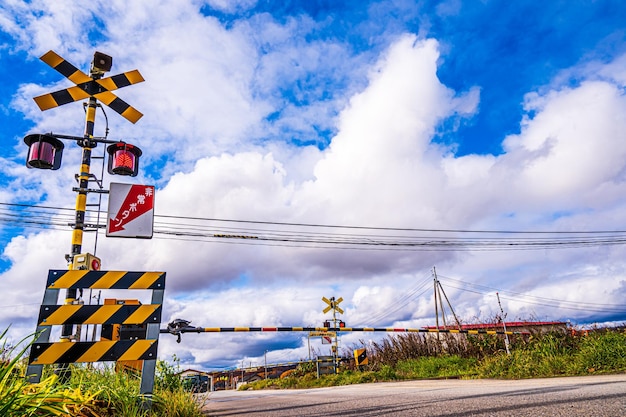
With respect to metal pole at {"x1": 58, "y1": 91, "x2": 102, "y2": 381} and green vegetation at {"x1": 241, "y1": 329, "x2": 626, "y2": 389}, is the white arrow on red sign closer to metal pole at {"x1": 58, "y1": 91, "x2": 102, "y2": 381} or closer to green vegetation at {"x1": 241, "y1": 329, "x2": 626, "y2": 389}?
metal pole at {"x1": 58, "y1": 91, "x2": 102, "y2": 381}

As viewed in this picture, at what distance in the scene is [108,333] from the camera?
5863mm

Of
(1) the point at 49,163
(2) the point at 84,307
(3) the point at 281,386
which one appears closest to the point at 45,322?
(2) the point at 84,307

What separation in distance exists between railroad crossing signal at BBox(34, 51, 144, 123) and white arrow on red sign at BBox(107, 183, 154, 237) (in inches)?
84.8

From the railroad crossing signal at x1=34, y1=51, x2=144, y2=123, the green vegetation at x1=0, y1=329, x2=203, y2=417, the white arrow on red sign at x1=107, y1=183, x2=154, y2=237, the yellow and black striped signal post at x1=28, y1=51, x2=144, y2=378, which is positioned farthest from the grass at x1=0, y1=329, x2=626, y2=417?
the railroad crossing signal at x1=34, y1=51, x2=144, y2=123

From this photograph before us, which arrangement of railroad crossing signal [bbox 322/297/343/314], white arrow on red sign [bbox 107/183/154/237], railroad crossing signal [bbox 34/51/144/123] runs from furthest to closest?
1. railroad crossing signal [bbox 322/297/343/314]
2. railroad crossing signal [bbox 34/51/144/123]
3. white arrow on red sign [bbox 107/183/154/237]

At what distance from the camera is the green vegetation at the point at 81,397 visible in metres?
2.16

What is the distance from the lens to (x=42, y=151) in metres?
6.82

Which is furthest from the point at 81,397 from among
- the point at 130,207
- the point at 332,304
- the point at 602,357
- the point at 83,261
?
the point at 332,304

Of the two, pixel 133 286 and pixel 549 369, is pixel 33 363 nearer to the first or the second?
pixel 133 286

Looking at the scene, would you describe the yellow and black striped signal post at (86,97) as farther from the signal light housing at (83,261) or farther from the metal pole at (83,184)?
the signal light housing at (83,261)

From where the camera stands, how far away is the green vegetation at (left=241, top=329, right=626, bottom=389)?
29.1ft

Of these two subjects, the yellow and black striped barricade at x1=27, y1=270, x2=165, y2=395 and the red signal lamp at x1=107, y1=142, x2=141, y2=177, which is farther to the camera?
the red signal lamp at x1=107, y1=142, x2=141, y2=177

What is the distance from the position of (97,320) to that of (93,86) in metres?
5.08

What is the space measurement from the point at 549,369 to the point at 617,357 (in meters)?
1.25
